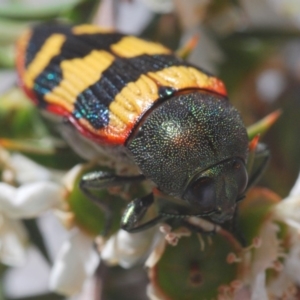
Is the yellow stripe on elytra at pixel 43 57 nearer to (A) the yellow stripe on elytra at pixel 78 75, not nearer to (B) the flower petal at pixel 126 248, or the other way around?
(A) the yellow stripe on elytra at pixel 78 75

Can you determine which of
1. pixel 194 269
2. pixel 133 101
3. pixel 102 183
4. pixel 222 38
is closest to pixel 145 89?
pixel 133 101

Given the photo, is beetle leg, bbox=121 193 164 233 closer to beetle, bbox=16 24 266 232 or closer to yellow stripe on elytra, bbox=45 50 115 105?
beetle, bbox=16 24 266 232

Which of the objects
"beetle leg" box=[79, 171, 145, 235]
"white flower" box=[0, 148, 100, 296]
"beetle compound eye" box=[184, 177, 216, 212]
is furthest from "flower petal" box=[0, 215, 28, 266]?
"beetle compound eye" box=[184, 177, 216, 212]

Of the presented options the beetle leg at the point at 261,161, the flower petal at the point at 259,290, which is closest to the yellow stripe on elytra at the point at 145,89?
the beetle leg at the point at 261,161

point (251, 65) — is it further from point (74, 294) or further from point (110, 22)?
point (74, 294)

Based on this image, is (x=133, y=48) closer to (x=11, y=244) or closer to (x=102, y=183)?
(x=102, y=183)

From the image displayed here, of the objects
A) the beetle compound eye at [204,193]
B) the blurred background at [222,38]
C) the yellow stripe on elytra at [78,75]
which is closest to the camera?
the beetle compound eye at [204,193]

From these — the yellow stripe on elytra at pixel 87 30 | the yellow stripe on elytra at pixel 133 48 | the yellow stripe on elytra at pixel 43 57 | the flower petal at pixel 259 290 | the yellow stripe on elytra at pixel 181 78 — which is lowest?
the flower petal at pixel 259 290
